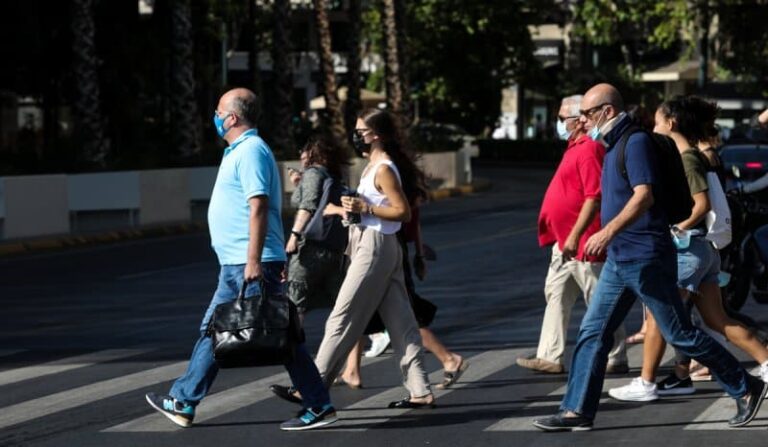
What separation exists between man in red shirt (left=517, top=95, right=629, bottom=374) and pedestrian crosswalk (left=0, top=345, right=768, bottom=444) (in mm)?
205

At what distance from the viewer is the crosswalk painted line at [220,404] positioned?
9.03 m

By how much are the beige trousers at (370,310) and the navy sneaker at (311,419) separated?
0.48 metres

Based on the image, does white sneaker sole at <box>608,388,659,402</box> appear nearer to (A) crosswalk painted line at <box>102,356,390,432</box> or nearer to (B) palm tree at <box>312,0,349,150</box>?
(A) crosswalk painted line at <box>102,356,390,432</box>

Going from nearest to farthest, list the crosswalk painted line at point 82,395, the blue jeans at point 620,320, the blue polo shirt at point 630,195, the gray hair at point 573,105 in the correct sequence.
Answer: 1. the blue polo shirt at point 630,195
2. the blue jeans at point 620,320
3. the crosswalk painted line at point 82,395
4. the gray hair at point 573,105

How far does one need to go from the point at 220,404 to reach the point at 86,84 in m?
19.8

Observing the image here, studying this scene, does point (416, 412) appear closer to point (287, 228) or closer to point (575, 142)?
point (575, 142)

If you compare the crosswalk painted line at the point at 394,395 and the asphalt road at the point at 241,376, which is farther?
the crosswalk painted line at the point at 394,395

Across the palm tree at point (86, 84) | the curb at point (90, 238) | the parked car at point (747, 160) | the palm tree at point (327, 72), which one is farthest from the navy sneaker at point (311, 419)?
the palm tree at point (327, 72)

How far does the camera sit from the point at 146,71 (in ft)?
131

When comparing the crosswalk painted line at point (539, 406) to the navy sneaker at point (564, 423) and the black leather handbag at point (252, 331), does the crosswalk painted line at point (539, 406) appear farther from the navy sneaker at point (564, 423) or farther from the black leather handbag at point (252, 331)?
the black leather handbag at point (252, 331)

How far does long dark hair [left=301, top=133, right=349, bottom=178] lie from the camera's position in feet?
33.8

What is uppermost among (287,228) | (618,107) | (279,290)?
(618,107)

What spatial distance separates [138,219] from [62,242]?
3.03m

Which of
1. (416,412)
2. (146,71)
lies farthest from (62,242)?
(146,71)
